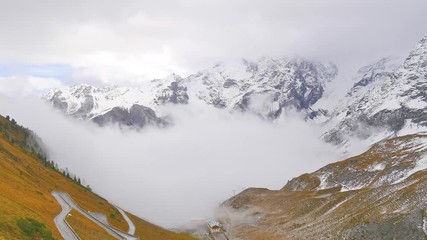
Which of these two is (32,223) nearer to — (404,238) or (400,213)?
(404,238)

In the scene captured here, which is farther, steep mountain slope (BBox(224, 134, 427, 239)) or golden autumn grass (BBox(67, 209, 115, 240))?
steep mountain slope (BBox(224, 134, 427, 239))

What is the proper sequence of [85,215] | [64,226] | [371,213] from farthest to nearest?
[371,213] → [85,215] → [64,226]

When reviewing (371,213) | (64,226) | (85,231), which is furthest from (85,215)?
(371,213)

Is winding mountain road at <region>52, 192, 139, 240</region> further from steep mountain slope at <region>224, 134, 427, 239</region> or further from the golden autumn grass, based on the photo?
steep mountain slope at <region>224, 134, 427, 239</region>

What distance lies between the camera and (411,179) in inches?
5822

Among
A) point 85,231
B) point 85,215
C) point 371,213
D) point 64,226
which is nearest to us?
point 64,226

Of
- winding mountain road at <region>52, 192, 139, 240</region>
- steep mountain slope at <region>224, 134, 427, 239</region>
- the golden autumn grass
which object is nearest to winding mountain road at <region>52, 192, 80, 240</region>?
winding mountain road at <region>52, 192, 139, 240</region>

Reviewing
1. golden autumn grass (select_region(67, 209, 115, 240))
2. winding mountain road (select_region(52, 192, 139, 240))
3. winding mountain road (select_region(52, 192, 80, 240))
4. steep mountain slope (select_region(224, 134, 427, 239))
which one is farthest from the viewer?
steep mountain slope (select_region(224, 134, 427, 239))

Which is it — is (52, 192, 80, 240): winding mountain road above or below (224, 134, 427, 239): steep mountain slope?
below

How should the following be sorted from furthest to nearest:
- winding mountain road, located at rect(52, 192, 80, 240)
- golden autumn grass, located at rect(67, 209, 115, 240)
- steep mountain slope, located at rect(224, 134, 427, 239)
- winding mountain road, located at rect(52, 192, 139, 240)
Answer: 1. steep mountain slope, located at rect(224, 134, 427, 239)
2. winding mountain road, located at rect(52, 192, 139, 240)
3. golden autumn grass, located at rect(67, 209, 115, 240)
4. winding mountain road, located at rect(52, 192, 80, 240)

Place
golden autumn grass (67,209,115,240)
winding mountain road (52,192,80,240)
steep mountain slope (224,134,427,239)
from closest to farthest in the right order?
winding mountain road (52,192,80,240), golden autumn grass (67,209,115,240), steep mountain slope (224,134,427,239)

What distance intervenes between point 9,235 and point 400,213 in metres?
91.3

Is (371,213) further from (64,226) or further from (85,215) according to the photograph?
(64,226)

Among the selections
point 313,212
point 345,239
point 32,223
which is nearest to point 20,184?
point 32,223
